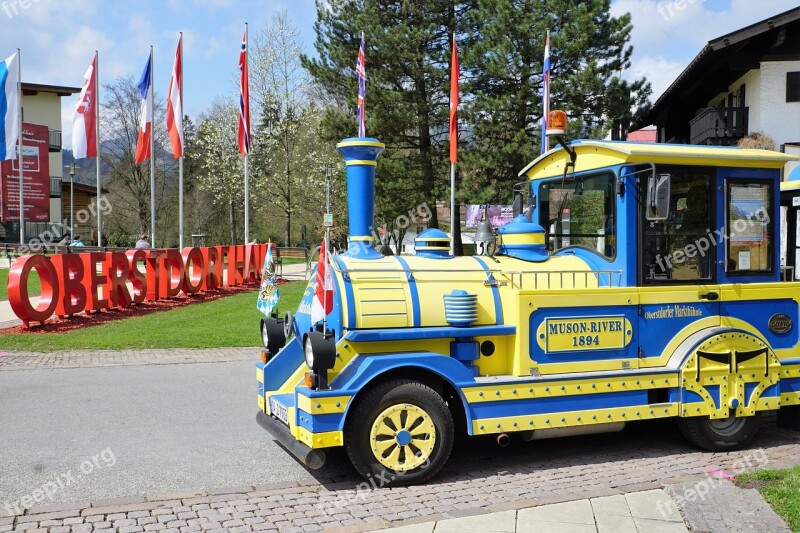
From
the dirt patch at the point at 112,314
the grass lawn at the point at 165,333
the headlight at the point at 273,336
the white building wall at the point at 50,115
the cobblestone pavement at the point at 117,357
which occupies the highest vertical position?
the white building wall at the point at 50,115

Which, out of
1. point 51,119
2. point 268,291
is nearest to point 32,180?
point 51,119

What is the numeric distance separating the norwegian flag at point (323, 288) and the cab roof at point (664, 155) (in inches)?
105

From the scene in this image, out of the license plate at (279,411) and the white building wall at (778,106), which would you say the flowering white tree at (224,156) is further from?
the license plate at (279,411)

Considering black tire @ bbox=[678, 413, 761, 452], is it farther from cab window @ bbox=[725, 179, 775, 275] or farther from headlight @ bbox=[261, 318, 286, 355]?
headlight @ bbox=[261, 318, 286, 355]

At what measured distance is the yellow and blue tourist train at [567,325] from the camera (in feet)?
18.6

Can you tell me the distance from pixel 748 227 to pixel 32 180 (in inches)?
1925

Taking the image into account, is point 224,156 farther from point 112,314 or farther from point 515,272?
point 515,272

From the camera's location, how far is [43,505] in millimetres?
5195

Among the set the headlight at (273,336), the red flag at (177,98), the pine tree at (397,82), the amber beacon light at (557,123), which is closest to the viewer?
the amber beacon light at (557,123)

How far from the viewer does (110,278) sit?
53.2 ft

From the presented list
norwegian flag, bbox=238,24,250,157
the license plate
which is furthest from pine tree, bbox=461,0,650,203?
the license plate

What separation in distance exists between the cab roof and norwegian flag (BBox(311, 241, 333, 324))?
266cm

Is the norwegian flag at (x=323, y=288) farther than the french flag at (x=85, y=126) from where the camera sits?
No

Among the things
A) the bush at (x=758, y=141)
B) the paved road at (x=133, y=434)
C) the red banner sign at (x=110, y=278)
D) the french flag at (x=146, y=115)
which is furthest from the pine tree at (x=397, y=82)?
the paved road at (x=133, y=434)
